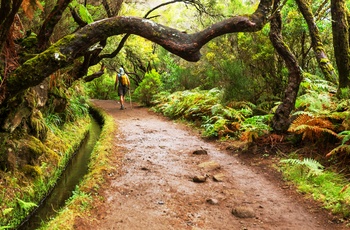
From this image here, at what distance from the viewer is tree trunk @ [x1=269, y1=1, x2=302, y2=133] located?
748 centimetres

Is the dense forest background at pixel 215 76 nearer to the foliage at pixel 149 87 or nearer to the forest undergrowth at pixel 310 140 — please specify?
the forest undergrowth at pixel 310 140

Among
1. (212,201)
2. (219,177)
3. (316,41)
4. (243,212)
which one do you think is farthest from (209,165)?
(316,41)

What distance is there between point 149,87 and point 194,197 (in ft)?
44.7

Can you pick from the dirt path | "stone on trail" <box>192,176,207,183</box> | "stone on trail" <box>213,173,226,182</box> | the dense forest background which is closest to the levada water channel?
the dense forest background

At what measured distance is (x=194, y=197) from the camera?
5.37 meters

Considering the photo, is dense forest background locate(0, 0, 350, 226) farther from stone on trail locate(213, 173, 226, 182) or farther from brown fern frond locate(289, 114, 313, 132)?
stone on trail locate(213, 173, 226, 182)

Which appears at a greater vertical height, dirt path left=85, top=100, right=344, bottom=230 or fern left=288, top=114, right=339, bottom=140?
fern left=288, top=114, right=339, bottom=140

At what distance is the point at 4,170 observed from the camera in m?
5.72

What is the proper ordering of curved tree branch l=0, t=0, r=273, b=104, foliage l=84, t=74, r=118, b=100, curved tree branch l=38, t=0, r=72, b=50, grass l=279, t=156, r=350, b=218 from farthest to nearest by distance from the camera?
foliage l=84, t=74, r=118, b=100 < curved tree branch l=38, t=0, r=72, b=50 < curved tree branch l=0, t=0, r=273, b=104 < grass l=279, t=156, r=350, b=218

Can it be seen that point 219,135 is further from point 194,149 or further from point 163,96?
point 163,96

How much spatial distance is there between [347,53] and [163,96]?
11.5 metres

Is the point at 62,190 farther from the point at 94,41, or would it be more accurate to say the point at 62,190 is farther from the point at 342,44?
the point at 342,44

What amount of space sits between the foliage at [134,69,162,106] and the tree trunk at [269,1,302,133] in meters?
11.6

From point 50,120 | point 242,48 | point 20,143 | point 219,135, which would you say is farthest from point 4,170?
point 242,48
